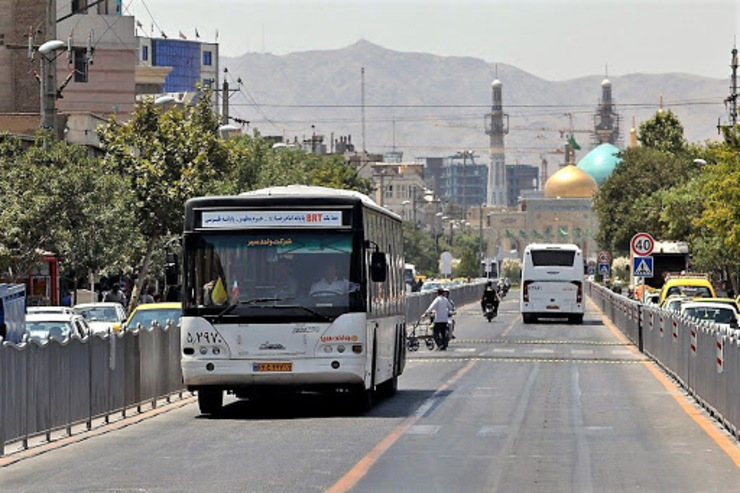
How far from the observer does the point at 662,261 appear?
82062 millimetres

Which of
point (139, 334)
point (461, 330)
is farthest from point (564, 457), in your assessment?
point (461, 330)

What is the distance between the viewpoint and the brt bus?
23.5 metres

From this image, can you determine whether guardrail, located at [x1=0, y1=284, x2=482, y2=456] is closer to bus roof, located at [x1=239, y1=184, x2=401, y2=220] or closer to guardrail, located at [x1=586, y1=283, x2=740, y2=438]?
bus roof, located at [x1=239, y1=184, x2=401, y2=220]

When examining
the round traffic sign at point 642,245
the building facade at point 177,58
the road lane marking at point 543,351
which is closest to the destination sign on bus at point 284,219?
the road lane marking at point 543,351

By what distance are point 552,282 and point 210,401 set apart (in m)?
45.3

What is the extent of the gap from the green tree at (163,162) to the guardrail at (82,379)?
83.2ft

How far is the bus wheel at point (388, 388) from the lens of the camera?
27.8 meters

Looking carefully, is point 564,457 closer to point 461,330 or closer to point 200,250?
point 200,250

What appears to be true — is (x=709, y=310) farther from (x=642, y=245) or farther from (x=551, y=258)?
(x=551, y=258)

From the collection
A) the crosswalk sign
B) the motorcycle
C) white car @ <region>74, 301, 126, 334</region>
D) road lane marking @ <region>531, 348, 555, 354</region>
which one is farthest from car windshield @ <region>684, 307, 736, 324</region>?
the motorcycle

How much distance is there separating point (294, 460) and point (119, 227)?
35317mm

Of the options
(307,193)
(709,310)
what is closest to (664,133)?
(709,310)

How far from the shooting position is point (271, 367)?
23547mm

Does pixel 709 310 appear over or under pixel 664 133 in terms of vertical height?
under
